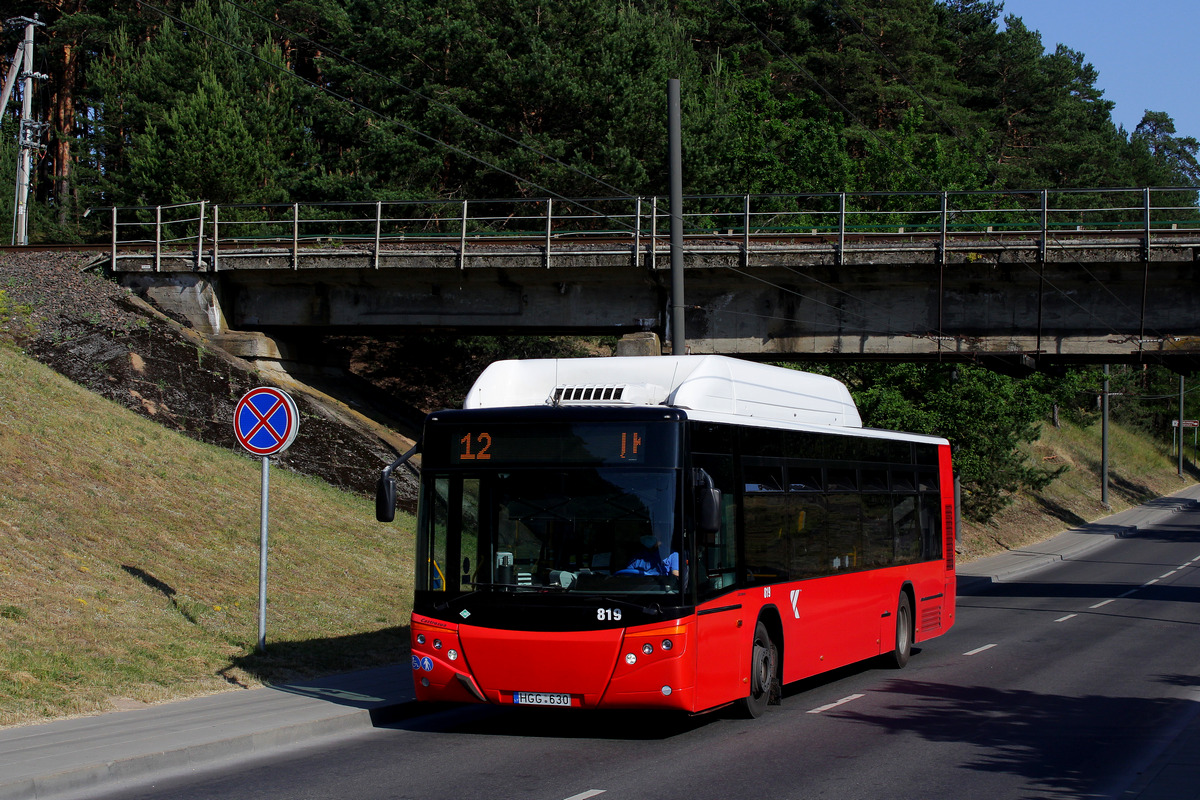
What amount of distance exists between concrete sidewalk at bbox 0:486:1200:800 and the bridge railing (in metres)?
13.9

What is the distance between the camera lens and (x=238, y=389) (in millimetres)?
25016

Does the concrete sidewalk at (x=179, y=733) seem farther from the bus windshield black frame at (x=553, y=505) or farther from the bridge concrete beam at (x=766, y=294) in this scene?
the bridge concrete beam at (x=766, y=294)

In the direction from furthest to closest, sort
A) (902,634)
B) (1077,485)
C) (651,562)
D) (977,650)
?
(1077,485)
(977,650)
(902,634)
(651,562)

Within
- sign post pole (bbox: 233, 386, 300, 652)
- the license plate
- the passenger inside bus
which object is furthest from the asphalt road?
sign post pole (bbox: 233, 386, 300, 652)

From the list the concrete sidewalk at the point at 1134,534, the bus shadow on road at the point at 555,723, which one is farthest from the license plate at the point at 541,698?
the concrete sidewalk at the point at 1134,534

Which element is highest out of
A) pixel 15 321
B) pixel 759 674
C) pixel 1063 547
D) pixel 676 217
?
pixel 676 217

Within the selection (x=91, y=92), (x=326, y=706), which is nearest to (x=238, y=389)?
(x=326, y=706)

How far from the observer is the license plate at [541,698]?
924 cm

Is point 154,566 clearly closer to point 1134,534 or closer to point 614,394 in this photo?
point 614,394

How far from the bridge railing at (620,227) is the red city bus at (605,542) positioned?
1285 centimetres

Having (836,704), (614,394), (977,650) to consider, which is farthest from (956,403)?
(614,394)

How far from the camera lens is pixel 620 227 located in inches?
1676

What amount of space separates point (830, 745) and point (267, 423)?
678 centimetres

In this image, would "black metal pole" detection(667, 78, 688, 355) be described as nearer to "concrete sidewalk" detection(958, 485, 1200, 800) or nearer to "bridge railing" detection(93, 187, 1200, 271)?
"bridge railing" detection(93, 187, 1200, 271)
